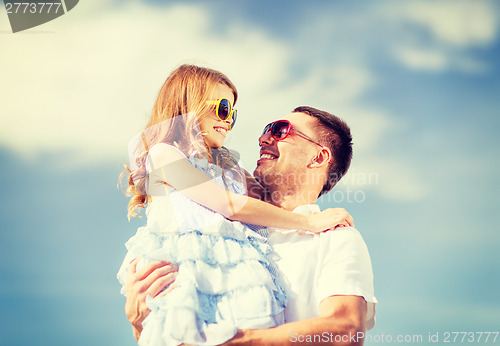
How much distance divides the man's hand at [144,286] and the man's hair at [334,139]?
216cm

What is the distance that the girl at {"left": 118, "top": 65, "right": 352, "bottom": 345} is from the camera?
3258mm

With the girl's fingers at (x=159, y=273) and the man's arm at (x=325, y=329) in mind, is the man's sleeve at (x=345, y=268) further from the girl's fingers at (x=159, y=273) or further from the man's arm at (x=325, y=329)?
the girl's fingers at (x=159, y=273)

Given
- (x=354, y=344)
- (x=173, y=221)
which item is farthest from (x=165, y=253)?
(x=354, y=344)

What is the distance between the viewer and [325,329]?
3.42 meters

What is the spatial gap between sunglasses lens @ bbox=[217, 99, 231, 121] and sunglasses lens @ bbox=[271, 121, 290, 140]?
727mm

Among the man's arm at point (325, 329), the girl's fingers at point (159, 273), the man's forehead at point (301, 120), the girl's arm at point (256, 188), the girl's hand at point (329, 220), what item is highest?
the man's forehead at point (301, 120)

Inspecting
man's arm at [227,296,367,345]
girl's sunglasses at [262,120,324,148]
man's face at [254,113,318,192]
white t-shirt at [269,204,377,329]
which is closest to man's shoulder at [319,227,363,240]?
white t-shirt at [269,204,377,329]

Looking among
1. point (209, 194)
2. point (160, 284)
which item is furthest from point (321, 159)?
point (160, 284)

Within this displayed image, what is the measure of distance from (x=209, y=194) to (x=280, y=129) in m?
1.45

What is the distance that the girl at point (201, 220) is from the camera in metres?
3.26

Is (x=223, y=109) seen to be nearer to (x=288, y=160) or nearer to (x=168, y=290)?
(x=288, y=160)

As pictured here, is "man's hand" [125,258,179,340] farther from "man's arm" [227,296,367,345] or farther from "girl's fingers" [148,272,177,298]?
"man's arm" [227,296,367,345]

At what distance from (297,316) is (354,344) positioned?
1.51 feet

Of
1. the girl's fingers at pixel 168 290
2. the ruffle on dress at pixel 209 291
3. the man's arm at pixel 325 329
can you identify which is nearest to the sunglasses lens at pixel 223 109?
the ruffle on dress at pixel 209 291
